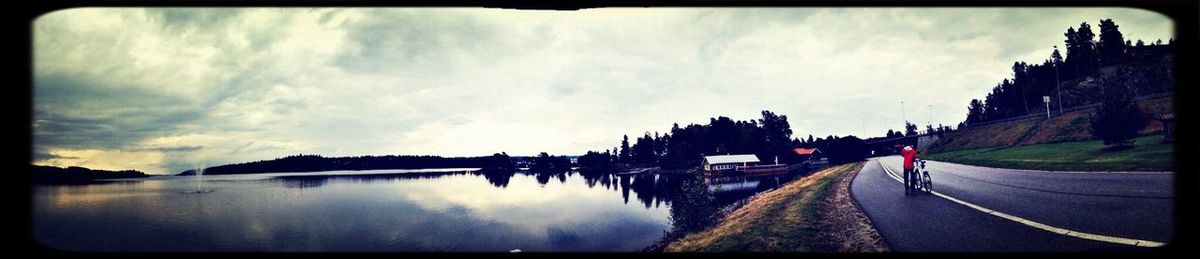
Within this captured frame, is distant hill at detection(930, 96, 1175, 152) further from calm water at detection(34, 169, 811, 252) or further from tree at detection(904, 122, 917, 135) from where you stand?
calm water at detection(34, 169, 811, 252)

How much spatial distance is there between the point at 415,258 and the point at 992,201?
681 centimetres

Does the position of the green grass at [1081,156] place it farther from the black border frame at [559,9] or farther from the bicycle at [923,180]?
the bicycle at [923,180]

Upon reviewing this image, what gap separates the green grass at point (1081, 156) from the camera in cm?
369

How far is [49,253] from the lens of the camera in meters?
2.41

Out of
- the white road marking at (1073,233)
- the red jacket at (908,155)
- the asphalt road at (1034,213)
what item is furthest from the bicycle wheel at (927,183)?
the white road marking at (1073,233)

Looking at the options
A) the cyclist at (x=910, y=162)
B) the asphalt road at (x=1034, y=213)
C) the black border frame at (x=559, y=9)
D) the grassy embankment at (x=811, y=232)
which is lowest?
the grassy embankment at (x=811, y=232)

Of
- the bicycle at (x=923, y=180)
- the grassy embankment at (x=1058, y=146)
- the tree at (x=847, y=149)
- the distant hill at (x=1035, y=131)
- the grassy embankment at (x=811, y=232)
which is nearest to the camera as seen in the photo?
the grassy embankment at (x=1058, y=146)

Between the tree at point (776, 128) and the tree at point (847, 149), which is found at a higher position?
the tree at point (776, 128)

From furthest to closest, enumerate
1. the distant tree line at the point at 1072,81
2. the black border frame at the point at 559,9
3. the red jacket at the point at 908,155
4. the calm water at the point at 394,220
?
the calm water at the point at 394,220, the red jacket at the point at 908,155, the distant tree line at the point at 1072,81, the black border frame at the point at 559,9

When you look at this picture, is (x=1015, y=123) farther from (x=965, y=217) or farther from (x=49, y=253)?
(x=49, y=253)

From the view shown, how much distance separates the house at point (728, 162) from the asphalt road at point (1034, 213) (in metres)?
13.9

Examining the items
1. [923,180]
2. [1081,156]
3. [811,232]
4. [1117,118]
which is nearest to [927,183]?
[923,180]
